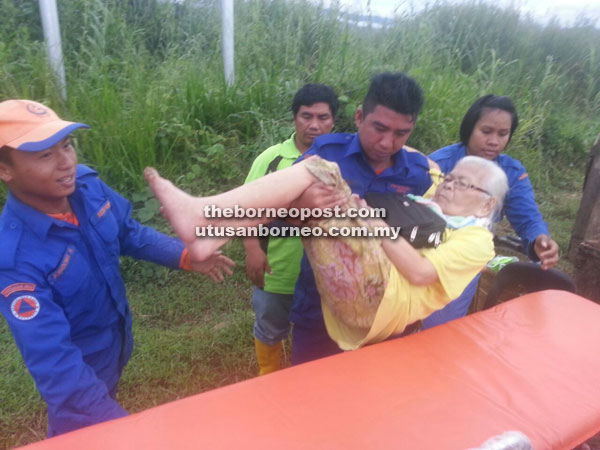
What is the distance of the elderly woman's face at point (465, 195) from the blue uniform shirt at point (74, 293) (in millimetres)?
1250

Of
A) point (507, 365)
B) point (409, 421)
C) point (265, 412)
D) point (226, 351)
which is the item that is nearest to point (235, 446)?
point (265, 412)

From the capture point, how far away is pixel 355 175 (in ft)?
6.64

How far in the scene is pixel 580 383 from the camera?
1.52 metres

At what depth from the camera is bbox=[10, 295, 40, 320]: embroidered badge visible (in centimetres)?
134

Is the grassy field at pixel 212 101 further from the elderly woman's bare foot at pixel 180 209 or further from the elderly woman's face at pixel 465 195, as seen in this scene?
the elderly woman's face at pixel 465 195

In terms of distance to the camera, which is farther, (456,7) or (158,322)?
(456,7)

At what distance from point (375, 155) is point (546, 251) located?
3.44 ft

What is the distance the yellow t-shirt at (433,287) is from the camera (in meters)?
1.63

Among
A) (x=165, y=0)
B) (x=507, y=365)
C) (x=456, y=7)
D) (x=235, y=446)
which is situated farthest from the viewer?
(x=456, y=7)

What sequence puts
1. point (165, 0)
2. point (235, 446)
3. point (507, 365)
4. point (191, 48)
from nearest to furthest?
point (235, 446), point (507, 365), point (191, 48), point (165, 0)

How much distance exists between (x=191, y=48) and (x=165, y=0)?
3.48 feet

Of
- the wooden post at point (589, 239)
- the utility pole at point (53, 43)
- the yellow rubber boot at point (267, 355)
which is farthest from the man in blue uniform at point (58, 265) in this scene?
the wooden post at point (589, 239)

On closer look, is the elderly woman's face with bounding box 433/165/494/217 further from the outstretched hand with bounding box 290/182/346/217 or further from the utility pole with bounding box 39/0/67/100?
the utility pole with bounding box 39/0/67/100

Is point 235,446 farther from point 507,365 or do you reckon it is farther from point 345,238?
point 507,365
